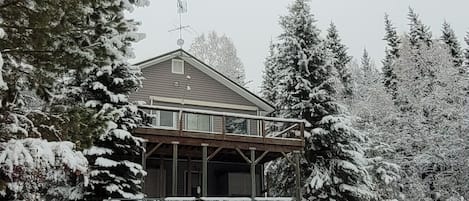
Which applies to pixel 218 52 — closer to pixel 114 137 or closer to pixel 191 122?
pixel 191 122

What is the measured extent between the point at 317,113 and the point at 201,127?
13.9 ft

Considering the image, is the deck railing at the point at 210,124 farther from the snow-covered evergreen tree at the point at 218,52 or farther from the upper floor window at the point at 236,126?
the snow-covered evergreen tree at the point at 218,52

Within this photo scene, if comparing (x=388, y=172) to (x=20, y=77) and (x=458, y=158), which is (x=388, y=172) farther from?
(x=20, y=77)

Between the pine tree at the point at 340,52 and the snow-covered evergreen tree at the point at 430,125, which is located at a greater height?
the pine tree at the point at 340,52

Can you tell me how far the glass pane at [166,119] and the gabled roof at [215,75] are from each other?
195 cm

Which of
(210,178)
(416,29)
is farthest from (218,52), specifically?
(210,178)

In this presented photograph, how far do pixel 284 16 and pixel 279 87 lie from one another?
286 centimetres

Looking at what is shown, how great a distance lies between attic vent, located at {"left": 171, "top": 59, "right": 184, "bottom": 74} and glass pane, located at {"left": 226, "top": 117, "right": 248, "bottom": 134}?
2.44 metres

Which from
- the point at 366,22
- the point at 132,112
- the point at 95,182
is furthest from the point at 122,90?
the point at 366,22

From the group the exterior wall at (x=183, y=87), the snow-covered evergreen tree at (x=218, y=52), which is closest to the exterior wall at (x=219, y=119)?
the exterior wall at (x=183, y=87)

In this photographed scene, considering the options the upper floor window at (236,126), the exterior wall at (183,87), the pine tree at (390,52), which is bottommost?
the upper floor window at (236,126)

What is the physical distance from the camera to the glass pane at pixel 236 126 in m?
16.9

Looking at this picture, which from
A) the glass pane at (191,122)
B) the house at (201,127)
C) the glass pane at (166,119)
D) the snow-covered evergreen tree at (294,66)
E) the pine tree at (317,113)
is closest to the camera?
the house at (201,127)

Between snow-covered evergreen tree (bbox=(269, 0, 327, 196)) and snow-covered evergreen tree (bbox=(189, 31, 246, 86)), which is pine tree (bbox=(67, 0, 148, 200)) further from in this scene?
snow-covered evergreen tree (bbox=(189, 31, 246, 86))
